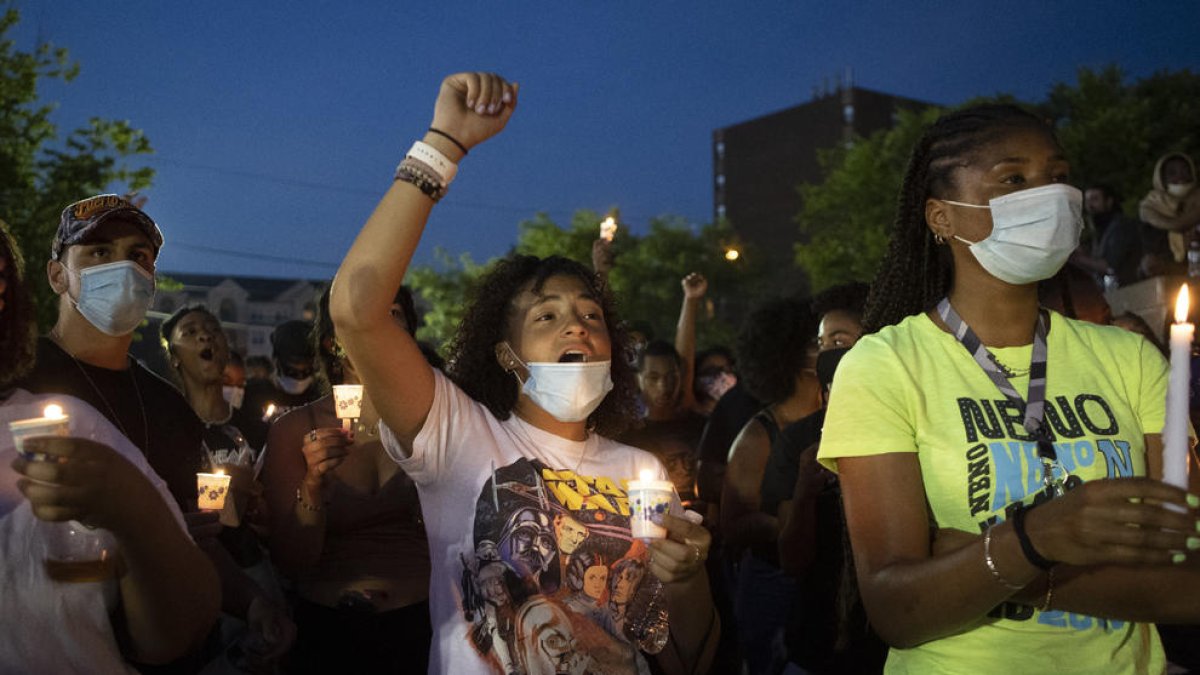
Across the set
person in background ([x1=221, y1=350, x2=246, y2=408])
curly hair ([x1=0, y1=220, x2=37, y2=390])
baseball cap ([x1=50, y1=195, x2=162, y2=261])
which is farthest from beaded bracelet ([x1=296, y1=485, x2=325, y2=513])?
person in background ([x1=221, y1=350, x2=246, y2=408])

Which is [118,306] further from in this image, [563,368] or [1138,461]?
[1138,461]

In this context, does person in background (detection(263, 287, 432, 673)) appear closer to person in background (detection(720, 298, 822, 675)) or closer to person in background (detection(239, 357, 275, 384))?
person in background (detection(720, 298, 822, 675))

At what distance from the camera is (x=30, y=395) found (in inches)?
114

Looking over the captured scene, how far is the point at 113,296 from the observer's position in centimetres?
409

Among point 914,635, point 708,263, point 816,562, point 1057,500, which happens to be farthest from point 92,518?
point 708,263

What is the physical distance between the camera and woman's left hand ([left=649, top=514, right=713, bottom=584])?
280cm

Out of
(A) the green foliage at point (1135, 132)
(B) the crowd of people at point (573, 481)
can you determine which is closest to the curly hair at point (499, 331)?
(B) the crowd of people at point (573, 481)

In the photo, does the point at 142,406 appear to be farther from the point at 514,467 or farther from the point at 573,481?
the point at 573,481

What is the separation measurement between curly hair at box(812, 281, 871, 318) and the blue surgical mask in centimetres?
339

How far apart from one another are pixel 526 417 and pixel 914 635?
5.09ft

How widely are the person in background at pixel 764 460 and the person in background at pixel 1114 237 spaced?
6791 millimetres

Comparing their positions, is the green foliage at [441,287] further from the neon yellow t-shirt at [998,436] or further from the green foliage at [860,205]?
the neon yellow t-shirt at [998,436]

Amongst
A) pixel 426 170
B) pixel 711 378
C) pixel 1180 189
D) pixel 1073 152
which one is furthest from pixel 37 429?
pixel 1073 152

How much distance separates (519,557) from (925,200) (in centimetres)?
167
